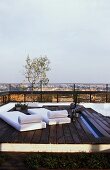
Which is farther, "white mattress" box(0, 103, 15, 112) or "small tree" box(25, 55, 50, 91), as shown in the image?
"small tree" box(25, 55, 50, 91)

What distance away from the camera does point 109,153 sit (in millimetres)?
5199

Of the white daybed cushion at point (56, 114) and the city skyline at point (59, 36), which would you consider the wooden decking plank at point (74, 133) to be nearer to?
the white daybed cushion at point (56, 114)

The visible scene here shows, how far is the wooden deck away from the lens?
545 cm

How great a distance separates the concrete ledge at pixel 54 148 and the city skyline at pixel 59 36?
9.71 m

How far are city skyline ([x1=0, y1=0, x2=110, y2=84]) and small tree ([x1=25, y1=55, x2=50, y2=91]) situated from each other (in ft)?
1.05

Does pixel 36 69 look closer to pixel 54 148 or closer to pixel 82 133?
pixel 82 133

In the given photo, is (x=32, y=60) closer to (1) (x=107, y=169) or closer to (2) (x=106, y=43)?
(2) (x=106, y=43)

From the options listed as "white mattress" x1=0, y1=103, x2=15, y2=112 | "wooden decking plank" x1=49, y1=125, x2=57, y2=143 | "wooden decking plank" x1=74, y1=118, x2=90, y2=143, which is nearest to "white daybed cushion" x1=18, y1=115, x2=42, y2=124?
"wooden decking plank" x1=49, y1=125, x2=57, y2=143

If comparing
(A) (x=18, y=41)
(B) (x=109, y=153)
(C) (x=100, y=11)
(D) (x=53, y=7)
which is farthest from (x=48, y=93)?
(A) (x=18, y=41)

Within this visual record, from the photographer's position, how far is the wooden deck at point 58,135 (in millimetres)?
5453

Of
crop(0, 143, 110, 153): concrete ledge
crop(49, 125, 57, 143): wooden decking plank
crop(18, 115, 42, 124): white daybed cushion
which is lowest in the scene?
crop(0, 143, 110, 153): concrete ledge

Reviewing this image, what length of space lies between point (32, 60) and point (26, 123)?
12.2 meters

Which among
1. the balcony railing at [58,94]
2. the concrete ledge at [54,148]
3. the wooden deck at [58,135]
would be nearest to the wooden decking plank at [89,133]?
the wooden deck at [58,135]

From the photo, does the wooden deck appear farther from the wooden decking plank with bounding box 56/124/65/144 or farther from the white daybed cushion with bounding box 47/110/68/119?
the white daybed cushion with bounding box 47/110/68/119
